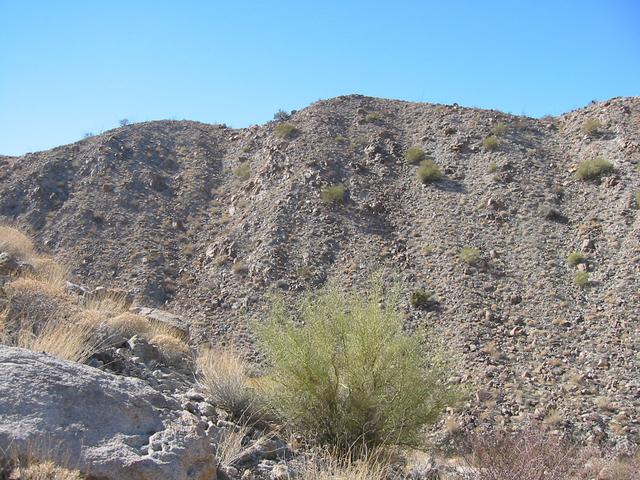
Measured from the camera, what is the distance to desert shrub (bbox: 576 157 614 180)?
21812mm

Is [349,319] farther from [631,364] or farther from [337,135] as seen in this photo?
[337,135]

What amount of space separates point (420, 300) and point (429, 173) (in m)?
7.42

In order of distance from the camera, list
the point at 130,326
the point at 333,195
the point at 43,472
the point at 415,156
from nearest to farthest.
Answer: the point at 43,472 < the point at 130,326 < the point at 333,195 < the point at 415,156

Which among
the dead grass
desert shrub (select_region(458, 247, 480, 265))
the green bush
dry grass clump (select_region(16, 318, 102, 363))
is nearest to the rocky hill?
desert shrub (select_region(458, 247, 480, 265))

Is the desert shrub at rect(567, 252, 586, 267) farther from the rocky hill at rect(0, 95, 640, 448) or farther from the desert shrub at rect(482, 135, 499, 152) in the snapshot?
the desert shrub at rect(482, 135, 499, 152)

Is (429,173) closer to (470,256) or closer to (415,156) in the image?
(415,156)

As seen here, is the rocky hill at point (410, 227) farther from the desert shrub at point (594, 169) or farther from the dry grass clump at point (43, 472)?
the dry grass clump at point (43, 472)

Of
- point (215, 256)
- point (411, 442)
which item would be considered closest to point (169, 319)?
point (411, 442)

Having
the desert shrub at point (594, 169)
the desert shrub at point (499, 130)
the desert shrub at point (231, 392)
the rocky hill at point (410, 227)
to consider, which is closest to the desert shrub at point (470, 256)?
the rocky hill at point (410, 227)

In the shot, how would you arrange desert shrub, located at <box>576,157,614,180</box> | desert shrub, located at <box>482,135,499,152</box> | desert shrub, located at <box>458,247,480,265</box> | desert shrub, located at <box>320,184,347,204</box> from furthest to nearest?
desert shrub, located at <box>482,135,499,152</box> < desert shrub, located at <box>320,184,347,204</box> < desert shrub, located at <box>576,157,614,180</box> < desert shrub, located at <box>458,247,480,265</box>

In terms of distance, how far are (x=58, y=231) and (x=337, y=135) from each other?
12.5 metres

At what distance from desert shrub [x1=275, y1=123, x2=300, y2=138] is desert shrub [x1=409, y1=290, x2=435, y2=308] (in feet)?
41.0

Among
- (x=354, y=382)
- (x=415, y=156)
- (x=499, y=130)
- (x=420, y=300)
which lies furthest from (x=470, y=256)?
(x=354, y=382)

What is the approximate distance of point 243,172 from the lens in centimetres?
2753
